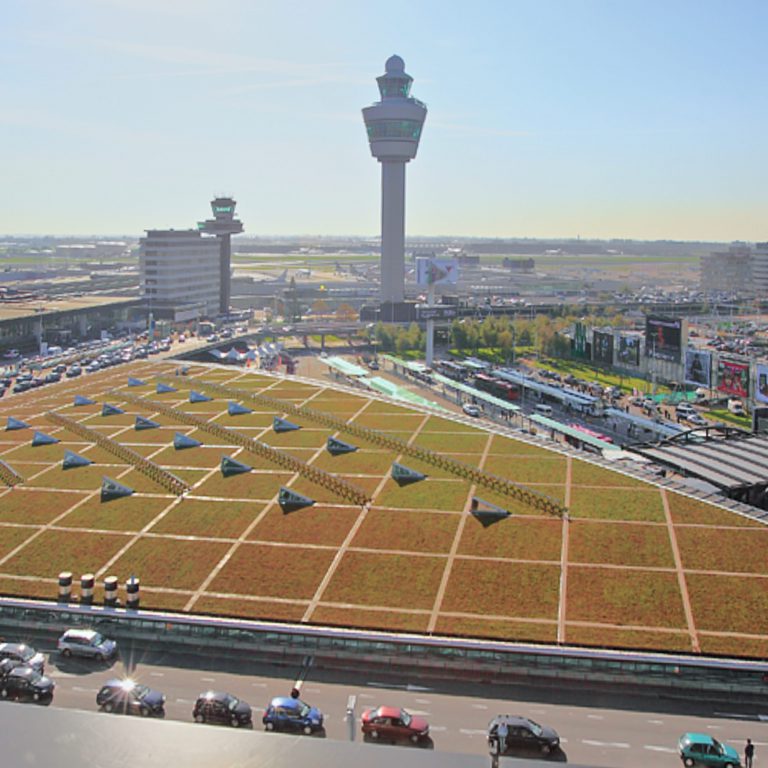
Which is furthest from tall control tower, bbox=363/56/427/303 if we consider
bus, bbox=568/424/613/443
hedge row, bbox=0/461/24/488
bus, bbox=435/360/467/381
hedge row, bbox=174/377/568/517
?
hedge row, bbox=0/461/24/488

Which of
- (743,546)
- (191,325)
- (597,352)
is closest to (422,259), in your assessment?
(597,352)

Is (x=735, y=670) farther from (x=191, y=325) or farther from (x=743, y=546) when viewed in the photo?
(x=191, y=325)

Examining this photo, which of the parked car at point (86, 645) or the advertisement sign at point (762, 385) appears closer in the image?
the parked car at point (86, 645)

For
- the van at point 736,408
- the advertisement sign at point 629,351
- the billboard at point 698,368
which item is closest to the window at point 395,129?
the advertisement sign at point 629,351

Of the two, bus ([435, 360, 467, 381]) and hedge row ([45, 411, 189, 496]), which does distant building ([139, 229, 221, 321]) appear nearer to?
bus ([435, 360, 467, 381])

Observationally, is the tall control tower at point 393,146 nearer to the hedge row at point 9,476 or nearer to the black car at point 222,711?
the hedge row at point 9,476

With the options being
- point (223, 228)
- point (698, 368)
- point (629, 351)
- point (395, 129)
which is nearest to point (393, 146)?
point (395, 129)

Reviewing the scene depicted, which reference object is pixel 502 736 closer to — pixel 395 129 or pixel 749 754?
pixel 749 754
